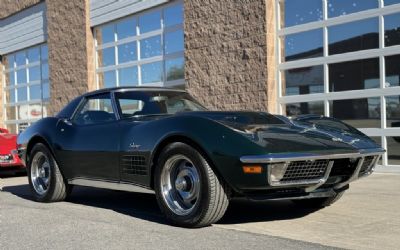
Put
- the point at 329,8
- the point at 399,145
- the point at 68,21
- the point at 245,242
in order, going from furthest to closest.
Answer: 1. the point at 68,21
2. the point at 329,8
3. the point at 399,145
4. the point at 245,242

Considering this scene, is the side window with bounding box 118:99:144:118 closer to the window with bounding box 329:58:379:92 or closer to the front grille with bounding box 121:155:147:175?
the front grille with bounding box 121:155:147:175

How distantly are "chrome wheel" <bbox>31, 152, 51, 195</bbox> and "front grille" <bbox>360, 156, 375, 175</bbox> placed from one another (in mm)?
3934

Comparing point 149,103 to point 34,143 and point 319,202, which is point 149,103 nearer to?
point 34,143

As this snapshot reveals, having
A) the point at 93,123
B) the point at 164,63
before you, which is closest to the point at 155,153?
the point at 93,123

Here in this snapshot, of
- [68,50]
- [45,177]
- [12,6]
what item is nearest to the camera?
[45,177]

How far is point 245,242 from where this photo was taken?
14.6 feet

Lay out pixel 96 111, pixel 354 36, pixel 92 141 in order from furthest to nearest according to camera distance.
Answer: pixel 354 36 → pixel 96 111 → pixel 92 141

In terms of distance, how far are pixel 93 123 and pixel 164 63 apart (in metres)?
7.74

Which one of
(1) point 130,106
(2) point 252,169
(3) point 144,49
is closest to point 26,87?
(3) point 144,49

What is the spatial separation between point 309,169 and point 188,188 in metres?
1.15

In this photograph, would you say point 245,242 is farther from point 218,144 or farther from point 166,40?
point 166,40

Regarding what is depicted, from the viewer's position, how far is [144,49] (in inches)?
571

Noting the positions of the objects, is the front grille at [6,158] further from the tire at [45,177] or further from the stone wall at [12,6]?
the stone wall at [12,6]

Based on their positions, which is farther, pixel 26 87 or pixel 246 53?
pixel 26 87
